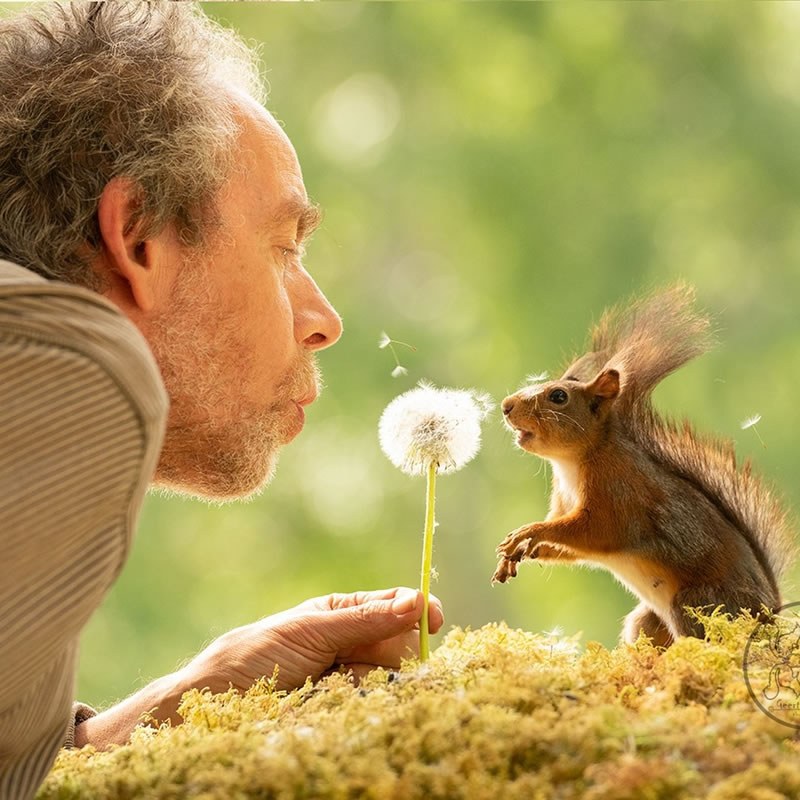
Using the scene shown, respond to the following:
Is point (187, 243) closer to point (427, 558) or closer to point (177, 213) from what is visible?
point (177, 213)

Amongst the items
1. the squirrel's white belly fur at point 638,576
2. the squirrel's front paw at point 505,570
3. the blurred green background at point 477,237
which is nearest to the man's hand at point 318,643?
the squirrel's front paw at point 505,570

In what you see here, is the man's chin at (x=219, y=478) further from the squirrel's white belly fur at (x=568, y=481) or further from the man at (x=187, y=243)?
the squirrel's white belly fur at (x=568, y=481)

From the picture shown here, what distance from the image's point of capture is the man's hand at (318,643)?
→ 149cm

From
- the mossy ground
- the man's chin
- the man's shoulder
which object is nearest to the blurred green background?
the man's chin

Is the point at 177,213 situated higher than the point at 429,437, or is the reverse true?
the point at 177,213

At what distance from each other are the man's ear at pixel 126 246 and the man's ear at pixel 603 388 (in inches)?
25.3

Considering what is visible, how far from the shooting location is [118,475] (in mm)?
761

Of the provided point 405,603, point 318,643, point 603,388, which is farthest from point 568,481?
point 318,643

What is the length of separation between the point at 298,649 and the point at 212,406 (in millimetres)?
388

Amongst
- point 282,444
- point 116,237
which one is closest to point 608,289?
Result: point 282,444

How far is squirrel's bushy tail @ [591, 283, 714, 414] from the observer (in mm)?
1416

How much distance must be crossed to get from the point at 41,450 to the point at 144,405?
3.3 inches

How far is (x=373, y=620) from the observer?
→ 1487mm

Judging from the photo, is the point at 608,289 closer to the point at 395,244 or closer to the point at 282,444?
the point at 395,244
